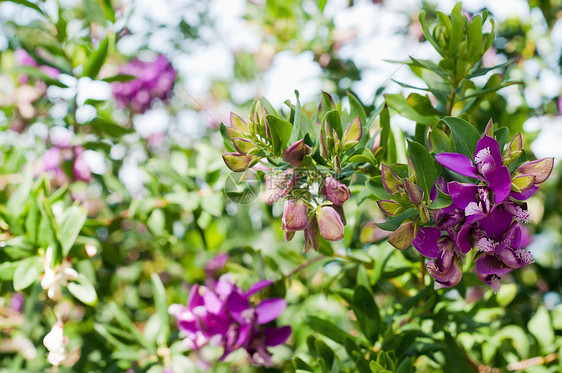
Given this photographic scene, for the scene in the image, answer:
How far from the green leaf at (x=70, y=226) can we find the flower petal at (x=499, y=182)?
751 millimetres

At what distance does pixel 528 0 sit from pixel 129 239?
1544 millimetres

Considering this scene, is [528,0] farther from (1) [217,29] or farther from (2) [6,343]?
(2) [6,343]

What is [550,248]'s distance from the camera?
2.10 m

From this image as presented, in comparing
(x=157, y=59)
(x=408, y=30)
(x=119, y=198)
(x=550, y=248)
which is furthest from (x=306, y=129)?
(x=550, y=248)

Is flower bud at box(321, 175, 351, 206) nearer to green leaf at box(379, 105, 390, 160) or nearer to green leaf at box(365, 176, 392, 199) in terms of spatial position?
green leaf at box(365, 176, 392, 199)

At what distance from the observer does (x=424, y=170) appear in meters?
0.64

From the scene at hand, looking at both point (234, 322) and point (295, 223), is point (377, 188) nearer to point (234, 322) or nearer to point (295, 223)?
point (295, 223)

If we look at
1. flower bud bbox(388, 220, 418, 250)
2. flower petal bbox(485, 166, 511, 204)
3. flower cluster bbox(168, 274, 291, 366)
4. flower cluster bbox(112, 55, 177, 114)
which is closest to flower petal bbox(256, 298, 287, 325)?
flower cluster bbox(168, 274, 291, 366)

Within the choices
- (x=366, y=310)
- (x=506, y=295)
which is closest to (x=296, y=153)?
(x=366, y=310)

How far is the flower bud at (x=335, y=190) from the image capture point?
657 millimetres

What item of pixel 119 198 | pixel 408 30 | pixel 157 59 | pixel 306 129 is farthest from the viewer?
pixel 157 59

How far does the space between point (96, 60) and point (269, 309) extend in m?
0.72

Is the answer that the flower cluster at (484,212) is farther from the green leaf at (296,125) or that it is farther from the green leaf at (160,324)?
the green leaf at (160,324)

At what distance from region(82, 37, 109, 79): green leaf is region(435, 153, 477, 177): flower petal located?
0.86 metres
